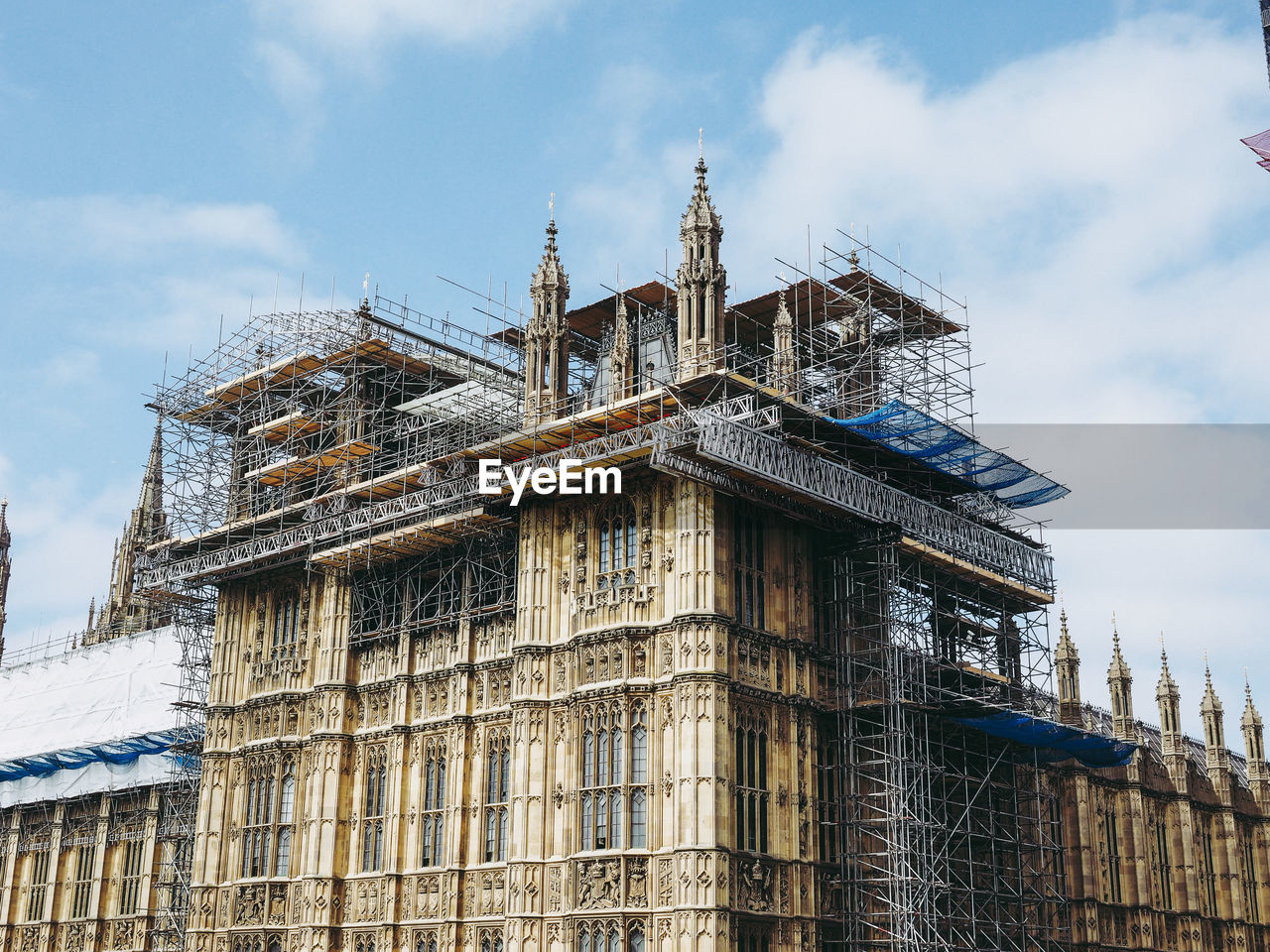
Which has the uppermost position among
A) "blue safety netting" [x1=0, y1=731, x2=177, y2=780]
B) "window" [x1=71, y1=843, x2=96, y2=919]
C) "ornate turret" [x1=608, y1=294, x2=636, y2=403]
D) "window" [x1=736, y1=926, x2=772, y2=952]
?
"ornate turret" [x1=608, y1=294, x2=636, y2=403]

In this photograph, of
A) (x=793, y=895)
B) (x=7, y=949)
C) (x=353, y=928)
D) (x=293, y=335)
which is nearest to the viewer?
(x=793, y=895)

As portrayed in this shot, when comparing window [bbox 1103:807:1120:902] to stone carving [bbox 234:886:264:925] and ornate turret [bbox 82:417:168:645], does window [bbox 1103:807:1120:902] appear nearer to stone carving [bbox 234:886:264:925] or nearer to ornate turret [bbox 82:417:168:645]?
stone carving [bbox 234:886:264:925]

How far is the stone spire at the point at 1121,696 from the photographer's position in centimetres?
6456

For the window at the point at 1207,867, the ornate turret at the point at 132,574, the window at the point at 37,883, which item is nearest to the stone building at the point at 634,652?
the window at the point at 1207,867

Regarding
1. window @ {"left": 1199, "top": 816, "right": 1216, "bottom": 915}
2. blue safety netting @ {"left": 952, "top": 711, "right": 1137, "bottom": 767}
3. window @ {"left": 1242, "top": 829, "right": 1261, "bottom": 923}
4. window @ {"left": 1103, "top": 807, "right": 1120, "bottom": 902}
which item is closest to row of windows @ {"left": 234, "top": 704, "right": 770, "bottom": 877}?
blue safety netting @ {"left": 952, "top": 711, "right": 1137, "bottom": 767}

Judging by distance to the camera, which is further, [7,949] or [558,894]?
[7,949]

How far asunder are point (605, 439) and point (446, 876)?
1449 centimetres

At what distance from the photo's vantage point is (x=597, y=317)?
2157 inches

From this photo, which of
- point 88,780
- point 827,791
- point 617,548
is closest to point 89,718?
point 88,780

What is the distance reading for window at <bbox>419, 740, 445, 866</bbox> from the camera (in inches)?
1932

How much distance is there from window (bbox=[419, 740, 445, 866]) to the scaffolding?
4.43 m

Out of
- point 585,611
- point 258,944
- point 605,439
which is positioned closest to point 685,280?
point 605,439

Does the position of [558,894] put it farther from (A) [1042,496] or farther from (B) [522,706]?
(A) [1042,496]

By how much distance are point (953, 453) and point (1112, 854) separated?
21.2 m
